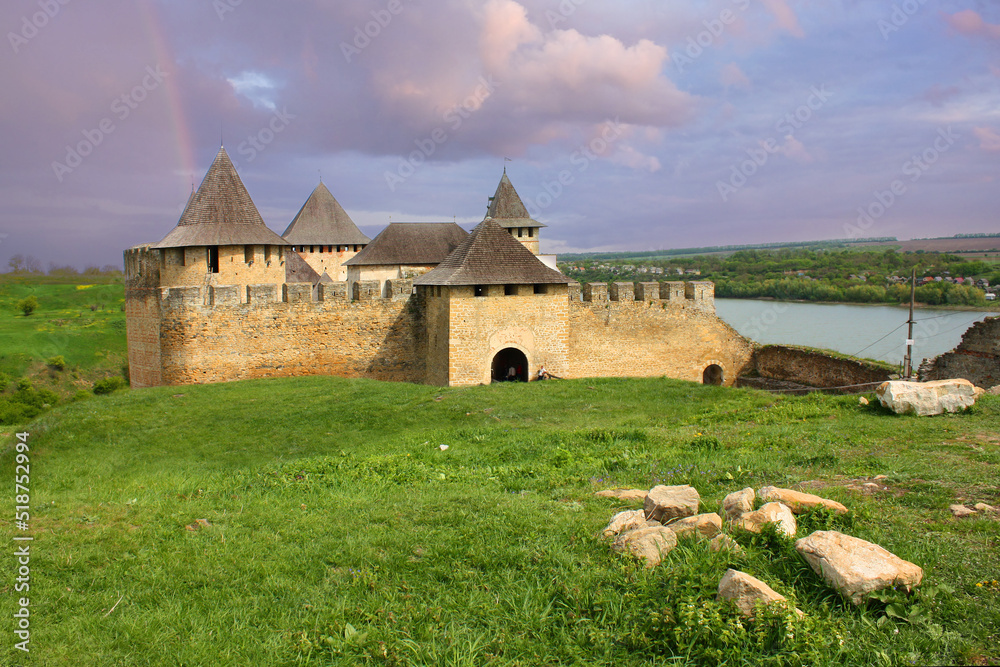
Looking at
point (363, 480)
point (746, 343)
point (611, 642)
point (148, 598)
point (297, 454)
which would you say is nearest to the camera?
point (611, 642)

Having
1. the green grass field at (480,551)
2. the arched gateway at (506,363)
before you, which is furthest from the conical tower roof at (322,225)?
the green grass field at (480,551)

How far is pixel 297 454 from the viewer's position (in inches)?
322

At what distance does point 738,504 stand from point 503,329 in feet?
35.3

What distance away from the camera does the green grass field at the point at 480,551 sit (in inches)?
119

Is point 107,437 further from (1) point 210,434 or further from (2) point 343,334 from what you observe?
(2) point 343,334

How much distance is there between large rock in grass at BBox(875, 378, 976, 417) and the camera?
746 cm

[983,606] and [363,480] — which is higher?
[983,606]

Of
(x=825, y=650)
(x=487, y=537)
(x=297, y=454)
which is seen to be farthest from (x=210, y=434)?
(x=825, y=650)

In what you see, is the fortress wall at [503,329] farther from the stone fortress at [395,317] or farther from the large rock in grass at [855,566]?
the large rock in grass at [855,566]

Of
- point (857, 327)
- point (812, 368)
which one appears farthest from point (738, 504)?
point (857, 327)

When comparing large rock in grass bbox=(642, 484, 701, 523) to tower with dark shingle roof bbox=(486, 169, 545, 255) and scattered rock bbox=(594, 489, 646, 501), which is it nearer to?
scattered rock bbox=(594, 489, 646, 501)

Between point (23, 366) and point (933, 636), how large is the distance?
4350 cm

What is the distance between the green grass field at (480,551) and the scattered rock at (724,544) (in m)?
0.08

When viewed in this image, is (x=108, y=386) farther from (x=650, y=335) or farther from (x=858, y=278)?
(x=858, y=278)
